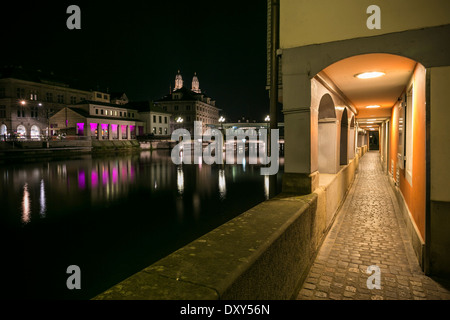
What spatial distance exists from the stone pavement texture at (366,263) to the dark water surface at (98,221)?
2.27m

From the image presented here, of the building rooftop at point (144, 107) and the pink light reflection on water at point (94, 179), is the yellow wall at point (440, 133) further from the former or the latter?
the building rooftop at point (144, 107)

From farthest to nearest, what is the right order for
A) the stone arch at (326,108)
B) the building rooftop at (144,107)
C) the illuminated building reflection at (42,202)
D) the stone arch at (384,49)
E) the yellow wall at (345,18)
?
the building rooftop at (144,107), the illuminated building reflection at (42,202), the stone arch at (326,108), the yellow wall at (345,18), the stone arch at (384,49)

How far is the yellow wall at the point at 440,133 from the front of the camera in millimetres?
4281

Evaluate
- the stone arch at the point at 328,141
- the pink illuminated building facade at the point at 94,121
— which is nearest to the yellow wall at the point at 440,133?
the stone arch at the point at 328,141

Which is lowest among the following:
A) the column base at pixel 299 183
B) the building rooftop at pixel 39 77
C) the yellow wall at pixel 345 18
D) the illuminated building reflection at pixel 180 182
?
the illuminated building reflection at pixel 180 182

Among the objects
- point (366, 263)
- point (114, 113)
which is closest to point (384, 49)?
point (366, 263)

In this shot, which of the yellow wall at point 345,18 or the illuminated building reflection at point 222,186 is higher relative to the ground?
the yellow wall at point 345,18

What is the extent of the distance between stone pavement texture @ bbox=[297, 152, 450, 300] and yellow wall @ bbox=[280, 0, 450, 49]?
398 cm

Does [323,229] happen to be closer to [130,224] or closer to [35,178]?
[130,224]

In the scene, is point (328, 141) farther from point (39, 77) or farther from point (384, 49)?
point (39, 77)

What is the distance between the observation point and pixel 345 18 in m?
5.48

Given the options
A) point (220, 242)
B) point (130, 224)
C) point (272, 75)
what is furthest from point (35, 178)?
point (220, 242)

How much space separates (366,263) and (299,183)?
1.84m
